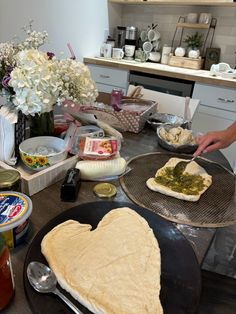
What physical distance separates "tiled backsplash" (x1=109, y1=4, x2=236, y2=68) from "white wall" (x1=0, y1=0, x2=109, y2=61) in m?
0.29

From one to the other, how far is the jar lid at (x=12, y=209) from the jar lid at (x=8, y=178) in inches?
1.2

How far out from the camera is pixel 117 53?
2824 millimetres

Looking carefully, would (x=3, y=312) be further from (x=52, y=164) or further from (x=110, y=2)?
(x=110, y=2)

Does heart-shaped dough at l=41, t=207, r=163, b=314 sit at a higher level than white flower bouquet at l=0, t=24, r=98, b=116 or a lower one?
lower

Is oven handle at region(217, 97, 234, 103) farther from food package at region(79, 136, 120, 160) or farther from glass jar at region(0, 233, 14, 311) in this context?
glass jar at region(0, 233, 14, 311)

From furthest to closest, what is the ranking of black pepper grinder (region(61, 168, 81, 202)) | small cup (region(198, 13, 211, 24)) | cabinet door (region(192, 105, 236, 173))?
small cup (region(198, 13, 211, 24)) → cabinet door (region(192, 105, 236, 173)) → black pepper grinder (region(61, 168, 81, 202))

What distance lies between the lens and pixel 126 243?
2.05ft

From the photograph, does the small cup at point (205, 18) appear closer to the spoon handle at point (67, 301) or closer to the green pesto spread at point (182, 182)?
the green pesto spread at point (182, 182)

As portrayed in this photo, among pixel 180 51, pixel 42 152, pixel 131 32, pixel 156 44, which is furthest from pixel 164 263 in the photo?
pixel 131 32

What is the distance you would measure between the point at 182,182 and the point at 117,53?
2272 mm

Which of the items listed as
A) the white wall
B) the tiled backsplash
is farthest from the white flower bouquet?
the tiled backsplash

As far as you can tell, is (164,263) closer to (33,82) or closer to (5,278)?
(5,278)

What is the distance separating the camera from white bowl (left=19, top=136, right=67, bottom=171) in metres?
0.82

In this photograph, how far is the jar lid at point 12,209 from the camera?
543mm
